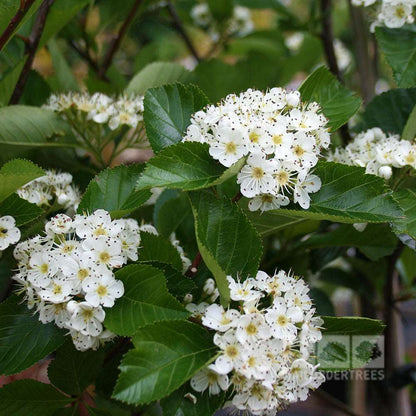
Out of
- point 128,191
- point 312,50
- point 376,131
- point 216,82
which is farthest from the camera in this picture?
point 312,50

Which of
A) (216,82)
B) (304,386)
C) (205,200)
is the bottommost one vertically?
(304,386)

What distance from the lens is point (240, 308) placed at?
0.59 metres

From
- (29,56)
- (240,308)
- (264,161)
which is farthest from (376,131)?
(29,56)

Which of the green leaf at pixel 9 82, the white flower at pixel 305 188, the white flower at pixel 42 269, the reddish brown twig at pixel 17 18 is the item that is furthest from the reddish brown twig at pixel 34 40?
the white flower at pixel 305 188

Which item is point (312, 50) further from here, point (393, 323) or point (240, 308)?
point (240, 308)

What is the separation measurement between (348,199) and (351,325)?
137 millimetres

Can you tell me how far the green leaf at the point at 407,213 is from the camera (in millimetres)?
667

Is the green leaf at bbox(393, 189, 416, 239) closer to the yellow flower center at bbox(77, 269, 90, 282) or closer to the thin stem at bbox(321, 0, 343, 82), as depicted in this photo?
the yellow flower center at bbox(77, 269, 90, 282)

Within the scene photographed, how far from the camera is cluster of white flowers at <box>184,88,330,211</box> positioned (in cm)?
63

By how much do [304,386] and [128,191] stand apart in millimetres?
300

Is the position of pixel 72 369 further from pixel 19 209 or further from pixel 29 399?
pixel 19 209

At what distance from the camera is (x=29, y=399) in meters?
0.68

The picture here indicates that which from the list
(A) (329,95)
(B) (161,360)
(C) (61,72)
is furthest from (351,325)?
(C) (61,72)

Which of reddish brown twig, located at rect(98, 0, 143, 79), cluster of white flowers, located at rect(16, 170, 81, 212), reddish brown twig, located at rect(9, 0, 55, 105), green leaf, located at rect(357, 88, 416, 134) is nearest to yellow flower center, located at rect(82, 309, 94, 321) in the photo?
cluster of white flowers, located at rect(16, 170, 81, 212)
